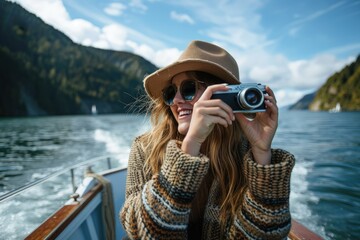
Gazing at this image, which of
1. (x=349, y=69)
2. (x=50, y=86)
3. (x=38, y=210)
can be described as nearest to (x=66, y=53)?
(x=50, y=86)

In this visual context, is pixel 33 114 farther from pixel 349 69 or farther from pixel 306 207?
pixel 349 69

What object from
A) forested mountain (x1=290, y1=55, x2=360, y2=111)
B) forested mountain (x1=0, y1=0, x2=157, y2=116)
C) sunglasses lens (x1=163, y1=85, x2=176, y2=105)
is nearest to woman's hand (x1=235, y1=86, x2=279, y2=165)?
sunglasses lens (x1=163, y1=85, x2=176, y2=105)

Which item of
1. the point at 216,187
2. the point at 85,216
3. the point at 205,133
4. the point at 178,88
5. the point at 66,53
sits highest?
the point at 66,53

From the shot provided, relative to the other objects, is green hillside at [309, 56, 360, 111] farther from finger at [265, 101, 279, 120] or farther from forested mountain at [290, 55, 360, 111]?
finger at [265, 101, 279, 120]

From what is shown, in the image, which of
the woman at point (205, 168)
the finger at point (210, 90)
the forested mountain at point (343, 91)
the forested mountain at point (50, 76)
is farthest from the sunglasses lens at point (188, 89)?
the forested mountain at point (343, 91)

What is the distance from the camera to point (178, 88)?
135 cm

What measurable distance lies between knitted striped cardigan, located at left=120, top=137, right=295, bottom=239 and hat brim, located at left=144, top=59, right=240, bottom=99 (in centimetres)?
44

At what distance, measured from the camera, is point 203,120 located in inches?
38.0

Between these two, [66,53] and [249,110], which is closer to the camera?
[249,110]

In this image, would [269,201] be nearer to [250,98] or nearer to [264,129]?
[264,129]

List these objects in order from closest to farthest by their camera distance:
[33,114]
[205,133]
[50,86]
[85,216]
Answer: [205,133], [85,216], [33,114], [50,86]

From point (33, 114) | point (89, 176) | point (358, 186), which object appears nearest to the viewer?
point (89, 176)

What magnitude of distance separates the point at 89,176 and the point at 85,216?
59cm

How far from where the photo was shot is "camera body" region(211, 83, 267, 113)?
0.99m
